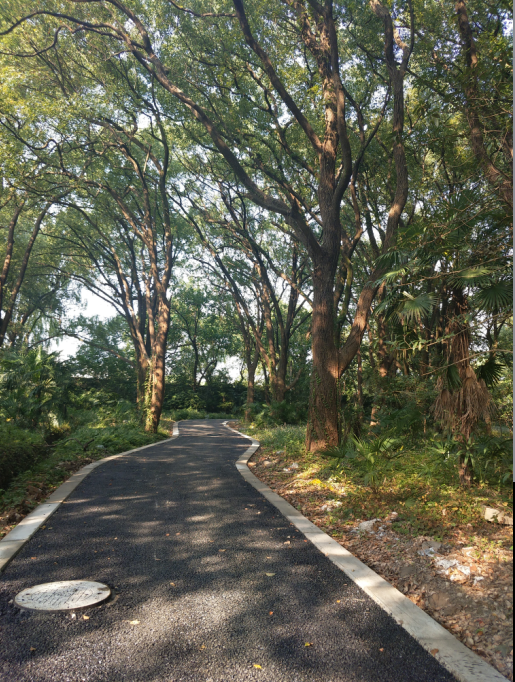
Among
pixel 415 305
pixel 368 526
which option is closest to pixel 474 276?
pixel 415 305

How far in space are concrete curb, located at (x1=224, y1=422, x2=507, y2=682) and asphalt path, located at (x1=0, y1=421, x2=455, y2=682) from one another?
7cm

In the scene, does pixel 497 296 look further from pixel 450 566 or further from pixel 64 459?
pixel 64 459

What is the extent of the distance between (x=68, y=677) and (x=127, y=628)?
487 millimetres

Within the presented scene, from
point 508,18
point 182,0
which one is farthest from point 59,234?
point 508,18

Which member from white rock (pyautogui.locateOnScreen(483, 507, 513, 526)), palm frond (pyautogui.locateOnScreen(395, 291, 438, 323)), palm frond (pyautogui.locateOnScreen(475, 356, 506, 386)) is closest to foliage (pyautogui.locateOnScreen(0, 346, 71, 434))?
palm frond (pyautogui.locateOnScreen(395, 291, 438, 323))

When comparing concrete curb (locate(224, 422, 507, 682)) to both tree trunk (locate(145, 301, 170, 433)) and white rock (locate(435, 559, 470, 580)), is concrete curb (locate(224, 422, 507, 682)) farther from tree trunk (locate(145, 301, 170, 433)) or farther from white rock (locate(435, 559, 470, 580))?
tree trunk (locate(145, 301, 170, 433))

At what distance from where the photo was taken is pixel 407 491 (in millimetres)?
5355

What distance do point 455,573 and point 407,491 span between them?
209cm

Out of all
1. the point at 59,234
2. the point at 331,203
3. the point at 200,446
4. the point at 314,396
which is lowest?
the point at 200,446

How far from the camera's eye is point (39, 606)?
294 centimetres

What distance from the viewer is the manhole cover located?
2.93 m

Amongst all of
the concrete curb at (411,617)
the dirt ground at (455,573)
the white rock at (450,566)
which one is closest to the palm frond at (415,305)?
the dirt ground at (455,573)

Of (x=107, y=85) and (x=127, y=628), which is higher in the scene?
(x=107, y=85)

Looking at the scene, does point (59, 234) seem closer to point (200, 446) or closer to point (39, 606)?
point (200, 446)
